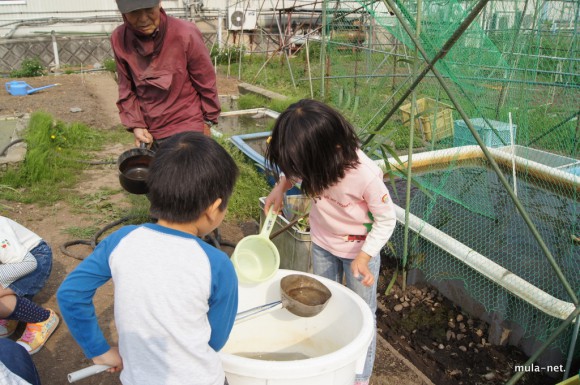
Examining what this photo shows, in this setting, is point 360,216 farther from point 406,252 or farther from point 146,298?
point 406,252

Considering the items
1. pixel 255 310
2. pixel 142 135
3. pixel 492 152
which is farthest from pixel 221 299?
pixel 492 152

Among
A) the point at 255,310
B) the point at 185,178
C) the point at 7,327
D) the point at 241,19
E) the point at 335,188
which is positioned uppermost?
the point at 241,19

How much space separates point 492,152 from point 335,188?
2941 mm

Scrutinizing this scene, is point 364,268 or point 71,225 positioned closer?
point 364,268

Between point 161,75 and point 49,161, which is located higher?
point 161,75

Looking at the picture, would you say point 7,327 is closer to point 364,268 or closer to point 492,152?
point 364,268

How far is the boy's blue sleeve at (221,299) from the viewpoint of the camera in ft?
3.94

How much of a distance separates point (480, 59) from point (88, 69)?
9179 mm

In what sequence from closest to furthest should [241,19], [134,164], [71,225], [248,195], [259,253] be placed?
[259,253] < [134,164] < [71,225] < [248,195] < [241,19]

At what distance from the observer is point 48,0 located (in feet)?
37.2

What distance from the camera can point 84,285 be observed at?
4.09 ft

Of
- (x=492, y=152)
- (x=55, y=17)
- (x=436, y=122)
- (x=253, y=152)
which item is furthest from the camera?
(x=55, y=17)

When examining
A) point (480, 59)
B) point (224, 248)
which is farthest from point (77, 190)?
point (480, 59)

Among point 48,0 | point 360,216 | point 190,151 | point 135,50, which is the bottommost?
point 360,216
